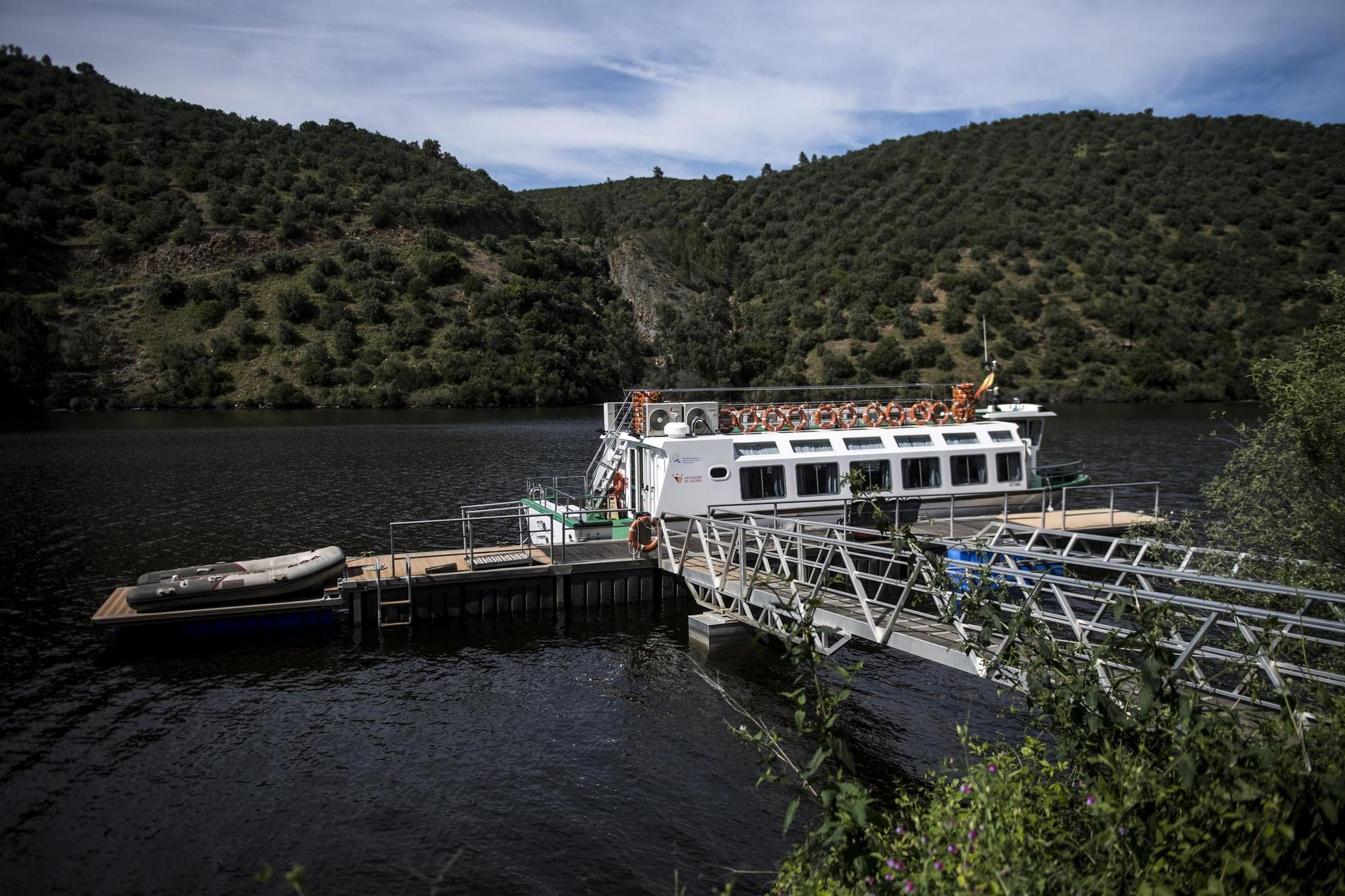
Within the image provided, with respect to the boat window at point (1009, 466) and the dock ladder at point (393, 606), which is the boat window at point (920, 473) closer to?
the boat window at point (1009, 466)

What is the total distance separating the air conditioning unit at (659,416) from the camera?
23.0 metres

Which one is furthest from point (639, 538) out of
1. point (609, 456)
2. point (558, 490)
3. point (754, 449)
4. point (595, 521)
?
point (558, 490)

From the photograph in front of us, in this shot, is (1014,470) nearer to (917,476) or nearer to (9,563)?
(917,476)

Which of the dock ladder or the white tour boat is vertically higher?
the white tour boat

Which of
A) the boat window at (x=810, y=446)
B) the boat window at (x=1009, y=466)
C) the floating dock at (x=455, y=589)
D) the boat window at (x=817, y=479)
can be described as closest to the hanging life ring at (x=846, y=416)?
the boat window at (x=810, y=446)

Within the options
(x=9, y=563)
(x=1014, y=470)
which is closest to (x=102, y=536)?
(x=9, y=563)

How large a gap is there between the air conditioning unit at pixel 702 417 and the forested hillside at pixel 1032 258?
58337mm

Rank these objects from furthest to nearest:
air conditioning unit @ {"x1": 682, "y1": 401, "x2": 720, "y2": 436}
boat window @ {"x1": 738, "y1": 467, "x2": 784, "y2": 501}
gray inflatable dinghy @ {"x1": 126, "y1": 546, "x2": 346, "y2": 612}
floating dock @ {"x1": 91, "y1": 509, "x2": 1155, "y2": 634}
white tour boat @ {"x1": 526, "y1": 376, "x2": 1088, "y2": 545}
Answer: air conditioning unit @ {"x1": 682, "y1": 401, "x2": 720, "y2": 436} → boat window @ {"x1": 738, "y1": 467, "x2": 784, "y2": 501} → white tour boat @ {"x1": 526, "y1": 376, "x2": 1088, "y2": 545} → floating dock @ {"x1": 91, "y1": 509, "x2": 1155, "y2": 634} → gray inflatable dinghy @ {"x1": 126, "y1": 546, "x2": 346, "y2": 612}

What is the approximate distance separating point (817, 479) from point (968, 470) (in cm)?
502

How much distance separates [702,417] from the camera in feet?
76.7

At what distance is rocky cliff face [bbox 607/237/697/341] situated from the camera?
350ft

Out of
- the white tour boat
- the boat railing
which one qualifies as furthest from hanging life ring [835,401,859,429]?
the boat railing

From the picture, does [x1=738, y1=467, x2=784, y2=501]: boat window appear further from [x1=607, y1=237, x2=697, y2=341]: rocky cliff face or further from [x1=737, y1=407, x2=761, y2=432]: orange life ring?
[x1=607, y1=237, x2=697, y2=341]: rocky cliff face

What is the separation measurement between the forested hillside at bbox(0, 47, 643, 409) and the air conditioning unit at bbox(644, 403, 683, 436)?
184 ft
